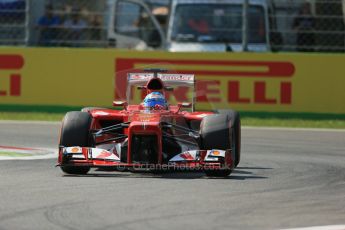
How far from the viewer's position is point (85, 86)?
1855 cm

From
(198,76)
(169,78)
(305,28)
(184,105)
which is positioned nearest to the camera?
(184,105)

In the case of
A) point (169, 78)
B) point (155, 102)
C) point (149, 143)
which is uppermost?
point (169, 78)

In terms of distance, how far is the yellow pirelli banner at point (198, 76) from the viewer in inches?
719

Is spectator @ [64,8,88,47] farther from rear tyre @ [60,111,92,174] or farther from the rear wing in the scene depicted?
rear tyre @ [60,111,92,174]

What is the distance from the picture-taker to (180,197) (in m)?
8.64

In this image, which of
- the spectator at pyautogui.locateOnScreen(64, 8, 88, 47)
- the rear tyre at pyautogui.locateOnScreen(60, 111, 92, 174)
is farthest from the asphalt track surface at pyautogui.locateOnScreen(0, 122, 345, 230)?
the spectator at pyautogui.locateOnScreen(64, 8, 88, 47)

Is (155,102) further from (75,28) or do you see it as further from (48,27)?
(75,28)

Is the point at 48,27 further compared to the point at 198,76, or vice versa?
the point at 48,27

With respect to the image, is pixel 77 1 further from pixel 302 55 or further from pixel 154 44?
pixel 302 55

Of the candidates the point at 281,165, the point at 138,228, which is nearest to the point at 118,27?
the point at 281,165

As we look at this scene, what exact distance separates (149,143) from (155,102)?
1.08m

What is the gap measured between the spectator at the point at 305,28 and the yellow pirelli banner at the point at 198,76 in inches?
26.9

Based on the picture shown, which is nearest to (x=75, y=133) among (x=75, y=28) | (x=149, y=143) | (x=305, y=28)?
(x=149, y=143)

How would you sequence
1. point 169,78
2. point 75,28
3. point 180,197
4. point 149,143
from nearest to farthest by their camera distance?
point 180,197
point 149,143
point 169,78
point 75,28
